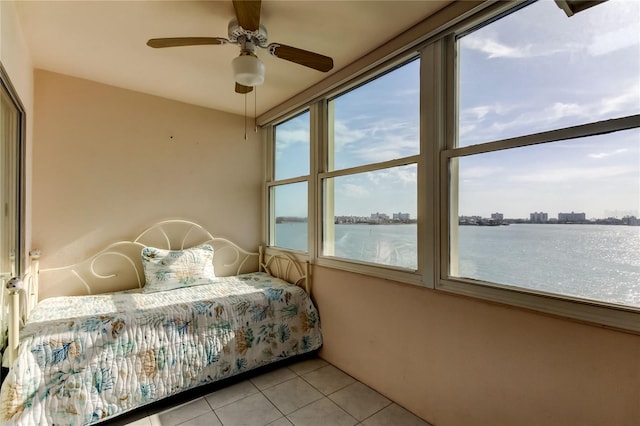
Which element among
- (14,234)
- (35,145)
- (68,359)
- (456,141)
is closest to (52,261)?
(14,234)

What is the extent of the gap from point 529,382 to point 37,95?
376cm

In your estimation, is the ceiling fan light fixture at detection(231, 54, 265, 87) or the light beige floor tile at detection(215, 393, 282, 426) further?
the light beige floor tile at detection(215, 393, 282, 426)

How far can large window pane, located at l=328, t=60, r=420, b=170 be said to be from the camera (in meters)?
2.02

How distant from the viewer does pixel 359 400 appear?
2.07 metres

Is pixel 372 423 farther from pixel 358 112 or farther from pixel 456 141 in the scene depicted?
pixel 358 112

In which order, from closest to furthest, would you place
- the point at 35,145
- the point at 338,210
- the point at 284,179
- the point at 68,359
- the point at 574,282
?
the point at 574,282 → the point at 68,359 → the point at 35,145 → the point at 338,210 → the point at 284,179

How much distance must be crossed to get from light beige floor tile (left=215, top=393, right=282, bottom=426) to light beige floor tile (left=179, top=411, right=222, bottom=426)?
0.03 m

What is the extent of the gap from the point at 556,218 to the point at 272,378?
2.15 metres

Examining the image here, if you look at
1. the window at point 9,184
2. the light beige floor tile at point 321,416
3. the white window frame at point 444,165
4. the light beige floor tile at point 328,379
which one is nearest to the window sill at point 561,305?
the white window frame at point 444,165

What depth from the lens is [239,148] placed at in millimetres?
3393

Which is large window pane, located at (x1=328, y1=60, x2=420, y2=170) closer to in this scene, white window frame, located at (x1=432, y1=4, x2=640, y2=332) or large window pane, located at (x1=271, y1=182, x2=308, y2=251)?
white window frame, located at (x1=432, y1=4, x2=640, y2=332)

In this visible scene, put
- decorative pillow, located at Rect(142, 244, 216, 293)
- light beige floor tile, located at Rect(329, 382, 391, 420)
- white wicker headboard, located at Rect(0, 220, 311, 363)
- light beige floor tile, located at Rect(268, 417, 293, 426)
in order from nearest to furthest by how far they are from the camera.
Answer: light beige floor tile, located at Rect(268, 417, 293, 426) → light beige floor tile, located at Rect(329, 382, 391, 420) → white wicker headboard, located at Rect(0, 220, 311, 363) → decorative pillow, located at Rect(142, 244, 216, 293)

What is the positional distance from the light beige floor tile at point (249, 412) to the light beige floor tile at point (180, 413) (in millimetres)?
115

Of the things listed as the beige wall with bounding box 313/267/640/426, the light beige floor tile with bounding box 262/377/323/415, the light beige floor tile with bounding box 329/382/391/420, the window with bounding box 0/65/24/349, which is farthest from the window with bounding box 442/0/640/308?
the window with bounding box 0/65/24/349
